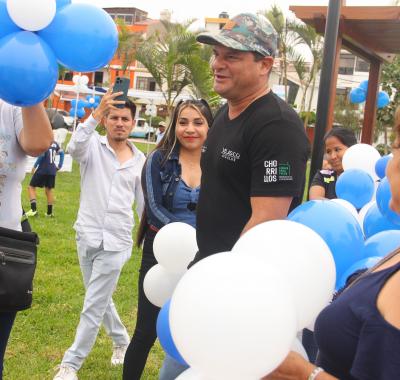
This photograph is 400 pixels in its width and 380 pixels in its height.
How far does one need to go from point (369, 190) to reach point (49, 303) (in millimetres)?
2745

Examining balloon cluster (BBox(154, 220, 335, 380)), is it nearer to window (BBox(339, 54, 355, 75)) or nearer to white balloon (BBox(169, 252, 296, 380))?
white balloon (BBox(169, 252, 296, 380))

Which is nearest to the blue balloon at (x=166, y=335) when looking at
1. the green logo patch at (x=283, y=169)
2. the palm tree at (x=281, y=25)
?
the green logo patch at (x=283, y=169)

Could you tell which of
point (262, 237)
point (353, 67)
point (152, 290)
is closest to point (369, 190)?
point (152, 290)

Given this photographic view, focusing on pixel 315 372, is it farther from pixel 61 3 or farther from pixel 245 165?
pixel 61 3

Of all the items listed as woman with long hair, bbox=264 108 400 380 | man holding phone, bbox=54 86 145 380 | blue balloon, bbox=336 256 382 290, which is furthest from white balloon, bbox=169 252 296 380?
Result: man holding phone, bbox=54 86 145 380

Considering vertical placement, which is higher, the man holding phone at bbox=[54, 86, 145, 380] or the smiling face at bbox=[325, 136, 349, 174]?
the smiling face at bbox=[325, 136, 349, 174]

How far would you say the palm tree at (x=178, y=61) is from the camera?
16797 mm

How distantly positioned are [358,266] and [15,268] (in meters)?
1.37

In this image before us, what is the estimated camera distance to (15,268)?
2303mm

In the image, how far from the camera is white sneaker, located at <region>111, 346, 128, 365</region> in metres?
3.66

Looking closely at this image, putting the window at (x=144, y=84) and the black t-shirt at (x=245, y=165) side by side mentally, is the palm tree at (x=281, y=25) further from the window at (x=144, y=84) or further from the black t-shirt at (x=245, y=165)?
the window at (x=144, y=84)

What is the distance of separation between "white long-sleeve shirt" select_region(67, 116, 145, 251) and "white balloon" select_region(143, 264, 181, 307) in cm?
72

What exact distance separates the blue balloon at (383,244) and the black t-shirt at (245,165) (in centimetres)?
33

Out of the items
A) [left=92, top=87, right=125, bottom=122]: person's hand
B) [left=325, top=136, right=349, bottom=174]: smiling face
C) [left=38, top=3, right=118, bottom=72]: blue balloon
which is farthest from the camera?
[left=325, top=136, right=349, bottom=174]: smiling face
